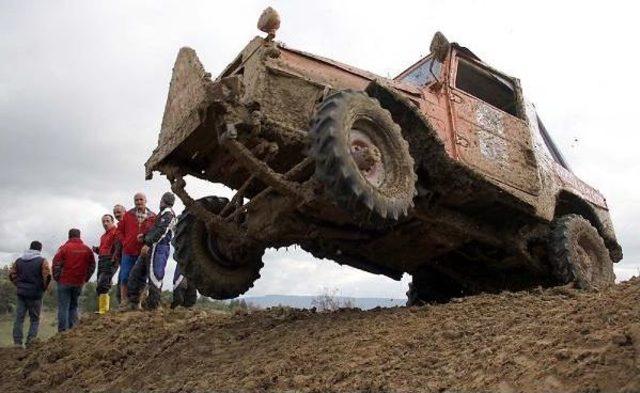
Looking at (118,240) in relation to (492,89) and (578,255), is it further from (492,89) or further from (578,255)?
(578,255)

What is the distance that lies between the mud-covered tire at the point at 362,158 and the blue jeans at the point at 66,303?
179 inches

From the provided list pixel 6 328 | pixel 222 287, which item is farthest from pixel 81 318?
pixel 6 328

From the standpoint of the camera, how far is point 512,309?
428cm

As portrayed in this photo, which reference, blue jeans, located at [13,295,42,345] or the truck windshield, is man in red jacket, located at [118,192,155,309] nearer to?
blue jeans, located at [13,295,42,345]

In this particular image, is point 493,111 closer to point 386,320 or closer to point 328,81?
point 328,81

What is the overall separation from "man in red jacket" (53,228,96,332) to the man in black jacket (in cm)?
65

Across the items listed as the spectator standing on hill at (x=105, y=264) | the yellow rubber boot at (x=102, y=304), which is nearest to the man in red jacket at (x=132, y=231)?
the spectator standing on hill at (x=105, y=264)

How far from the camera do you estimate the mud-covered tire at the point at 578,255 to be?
600 centimetres

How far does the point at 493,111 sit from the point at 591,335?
3.52m

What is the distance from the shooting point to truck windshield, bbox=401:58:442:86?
6.23m

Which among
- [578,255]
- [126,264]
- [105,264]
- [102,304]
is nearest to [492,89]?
[578,255]

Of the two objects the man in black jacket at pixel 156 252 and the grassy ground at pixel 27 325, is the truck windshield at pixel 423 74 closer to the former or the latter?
the man in black jacket at pixel 156 252

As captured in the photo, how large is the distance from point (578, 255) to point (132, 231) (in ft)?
16.0

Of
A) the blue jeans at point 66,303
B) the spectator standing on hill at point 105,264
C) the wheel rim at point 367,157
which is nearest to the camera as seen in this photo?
the wheel rim at point 367,157
